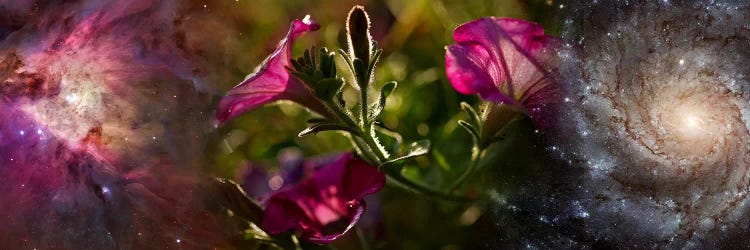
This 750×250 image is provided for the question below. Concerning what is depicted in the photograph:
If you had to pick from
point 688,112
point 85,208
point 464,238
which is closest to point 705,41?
point 688,112

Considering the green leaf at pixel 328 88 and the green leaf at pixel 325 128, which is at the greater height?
the green leaf at pixel 328 88

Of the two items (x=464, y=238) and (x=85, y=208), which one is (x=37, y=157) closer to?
(x=85, y=208)

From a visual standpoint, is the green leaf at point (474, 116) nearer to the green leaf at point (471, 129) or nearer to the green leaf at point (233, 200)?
the green leaf at point (471, 129)

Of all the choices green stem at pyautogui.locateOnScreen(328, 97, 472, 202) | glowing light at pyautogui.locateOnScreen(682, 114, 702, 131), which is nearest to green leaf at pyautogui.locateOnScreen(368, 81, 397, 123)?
green stem at pyautogui.locateOnScreen(328, 97, 472, 202)

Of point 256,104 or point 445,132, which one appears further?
point 445,132

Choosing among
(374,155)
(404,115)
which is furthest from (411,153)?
(404,115)

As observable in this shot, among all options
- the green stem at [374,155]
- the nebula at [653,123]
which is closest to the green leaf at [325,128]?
the green stem at [374,155]

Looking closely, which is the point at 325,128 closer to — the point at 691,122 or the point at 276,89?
the point at 276,89

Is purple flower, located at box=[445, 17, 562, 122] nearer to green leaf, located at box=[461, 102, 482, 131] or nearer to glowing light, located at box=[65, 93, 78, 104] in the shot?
green leaf, located at box=[461, 102, 482, 131]
